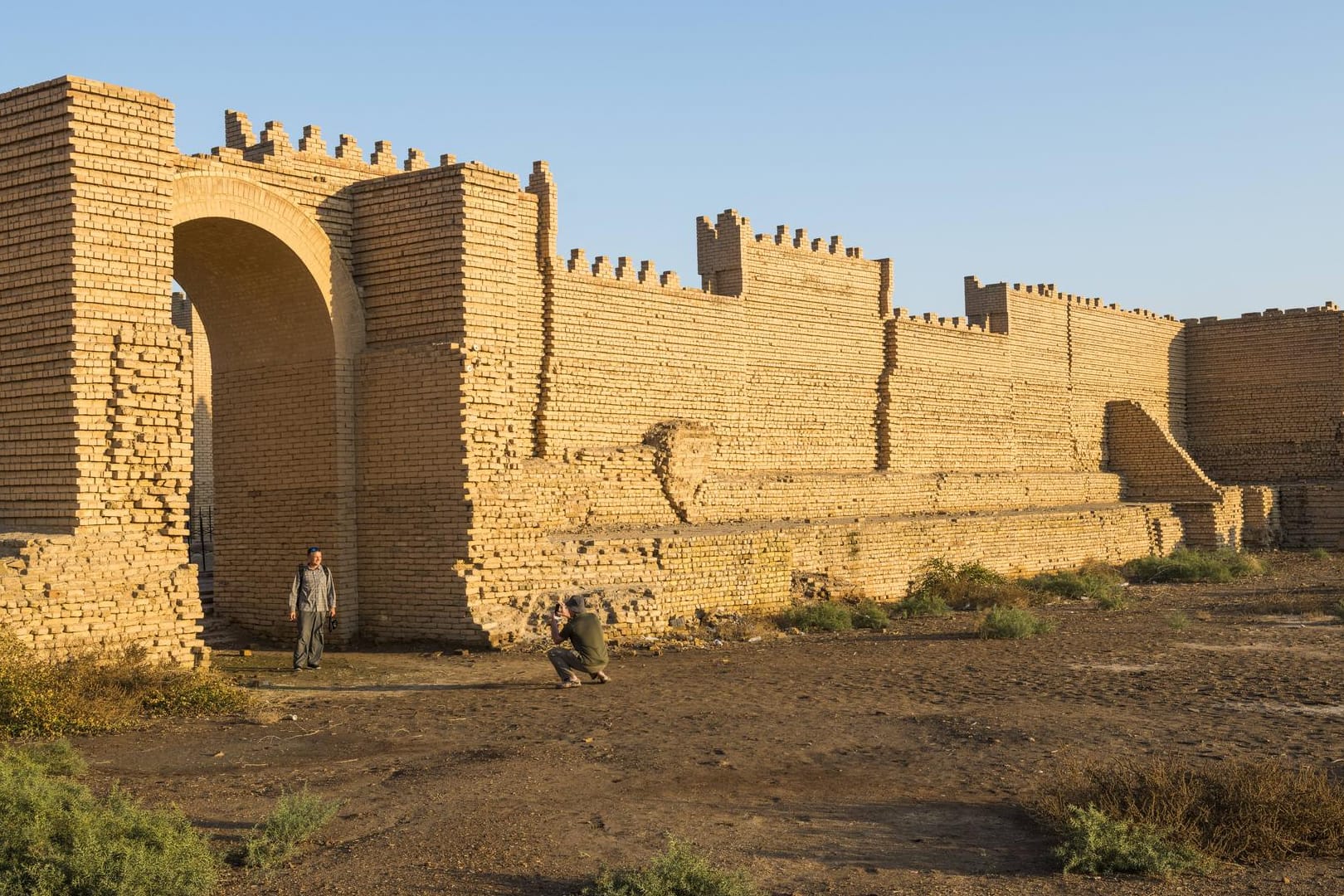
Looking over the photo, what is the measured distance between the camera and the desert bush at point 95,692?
26.1 feet

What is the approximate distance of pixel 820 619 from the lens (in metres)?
14.5

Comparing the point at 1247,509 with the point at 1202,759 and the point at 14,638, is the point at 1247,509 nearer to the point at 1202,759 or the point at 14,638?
the point at 1202,759

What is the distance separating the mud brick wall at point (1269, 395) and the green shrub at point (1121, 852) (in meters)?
28.4

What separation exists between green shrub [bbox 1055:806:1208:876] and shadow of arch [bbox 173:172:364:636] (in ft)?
29.6

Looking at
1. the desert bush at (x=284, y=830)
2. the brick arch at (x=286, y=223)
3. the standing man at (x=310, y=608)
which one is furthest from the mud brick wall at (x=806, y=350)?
the desert bush at (x=284, y=830)

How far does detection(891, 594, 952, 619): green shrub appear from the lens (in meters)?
15.9

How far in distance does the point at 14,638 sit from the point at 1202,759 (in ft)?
25.8

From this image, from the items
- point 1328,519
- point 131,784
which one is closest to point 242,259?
point 131,784

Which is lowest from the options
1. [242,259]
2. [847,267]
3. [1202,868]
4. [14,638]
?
[1202,868]

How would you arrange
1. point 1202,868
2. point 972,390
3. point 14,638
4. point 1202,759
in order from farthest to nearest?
1. point 972,390
2. point 14,638
3. point 1202,759
4. point 1202,868

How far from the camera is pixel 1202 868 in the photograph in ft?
17.6

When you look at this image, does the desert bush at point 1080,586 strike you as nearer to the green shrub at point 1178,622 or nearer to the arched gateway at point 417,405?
the arched gateway at point 417,405

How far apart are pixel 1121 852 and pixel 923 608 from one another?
1064 centimetres

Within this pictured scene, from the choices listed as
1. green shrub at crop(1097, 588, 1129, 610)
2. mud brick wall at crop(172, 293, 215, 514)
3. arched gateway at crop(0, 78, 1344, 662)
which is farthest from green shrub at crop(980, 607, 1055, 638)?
mud brick wall at crop(172, 293, 215, 514)
